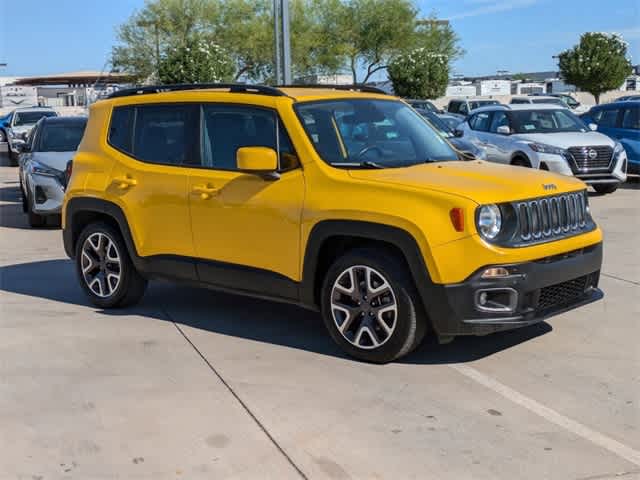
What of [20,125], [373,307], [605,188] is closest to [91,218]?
[373,307]

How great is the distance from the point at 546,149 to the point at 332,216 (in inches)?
386

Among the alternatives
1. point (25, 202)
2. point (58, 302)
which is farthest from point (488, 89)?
point (58, 302)

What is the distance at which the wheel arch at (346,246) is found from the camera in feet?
17.1

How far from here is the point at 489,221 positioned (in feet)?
17.0

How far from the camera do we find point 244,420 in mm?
4680

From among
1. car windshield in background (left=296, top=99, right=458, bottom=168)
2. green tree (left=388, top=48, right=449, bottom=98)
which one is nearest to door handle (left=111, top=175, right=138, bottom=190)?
car windshield in background (left=296, top=99, right=458, bottom=168)

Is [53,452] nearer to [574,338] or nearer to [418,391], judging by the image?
[418,391]

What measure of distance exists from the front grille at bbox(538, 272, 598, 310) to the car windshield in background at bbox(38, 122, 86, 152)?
9.14m

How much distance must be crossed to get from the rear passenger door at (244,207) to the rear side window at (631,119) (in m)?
12.0

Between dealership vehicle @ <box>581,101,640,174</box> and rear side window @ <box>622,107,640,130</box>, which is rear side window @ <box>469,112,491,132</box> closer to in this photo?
dealership vehicle @ <box>581,101,640,174</box>

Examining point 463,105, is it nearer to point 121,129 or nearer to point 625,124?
point 625,124

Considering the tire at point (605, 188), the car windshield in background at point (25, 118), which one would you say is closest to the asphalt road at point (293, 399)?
the tire at point (605, 188)

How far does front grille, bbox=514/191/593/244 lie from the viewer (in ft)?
17.5

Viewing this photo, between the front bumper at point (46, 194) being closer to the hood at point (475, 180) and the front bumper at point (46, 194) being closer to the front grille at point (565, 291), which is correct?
the hood at point (475, 180)
